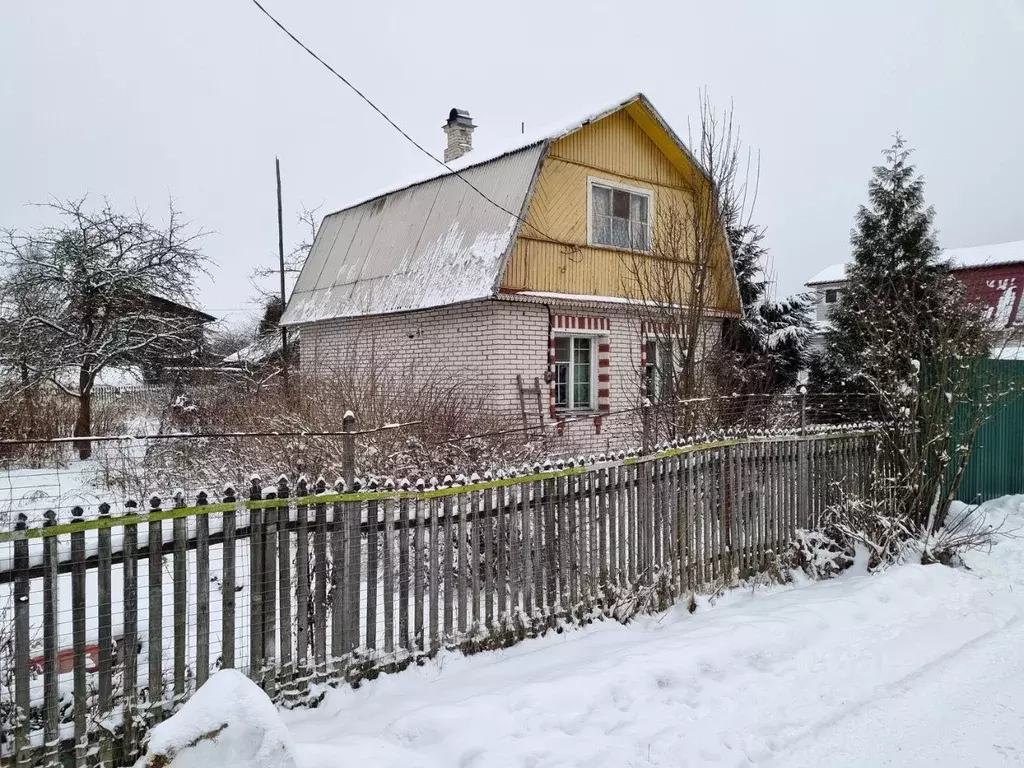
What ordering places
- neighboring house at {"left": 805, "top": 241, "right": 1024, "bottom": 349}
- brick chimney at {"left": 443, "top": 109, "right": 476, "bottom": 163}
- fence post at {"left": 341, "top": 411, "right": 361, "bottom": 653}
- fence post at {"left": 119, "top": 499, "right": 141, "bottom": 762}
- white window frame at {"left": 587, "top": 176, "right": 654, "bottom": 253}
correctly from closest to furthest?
fence post at {"left": 119, "top": 499, "right": 141, "bottom": 762} < fence post at {"left": 341, "top": 411, "right": 361, "bottom": 653} < white window frame at {"left": 587, "top": 176, "right": 654, "bottom": 253} < brick chimney at {"left": 443, "top": 109, "right": 476, "bottom": 163} < neighboring house at {"left": 805, "top": 241, "right": 1024, "bottom": 349}

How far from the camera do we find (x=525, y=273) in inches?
423

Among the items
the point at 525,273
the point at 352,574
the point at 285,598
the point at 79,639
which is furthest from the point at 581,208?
the point at 79,639

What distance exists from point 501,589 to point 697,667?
1355 millimetres

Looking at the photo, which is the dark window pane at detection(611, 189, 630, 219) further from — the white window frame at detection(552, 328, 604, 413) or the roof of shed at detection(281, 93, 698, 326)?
the white window frame at detection(552, 328, 604, 413)

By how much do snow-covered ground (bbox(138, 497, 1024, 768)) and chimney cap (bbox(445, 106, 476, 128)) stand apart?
42.7 feet

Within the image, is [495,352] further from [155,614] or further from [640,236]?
[155,614]

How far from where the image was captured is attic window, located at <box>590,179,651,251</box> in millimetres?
12250

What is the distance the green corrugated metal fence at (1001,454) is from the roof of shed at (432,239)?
220 inches

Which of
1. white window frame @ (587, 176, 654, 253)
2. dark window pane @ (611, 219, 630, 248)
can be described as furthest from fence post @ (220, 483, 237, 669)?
dark window pane @ (611, 219, 630, 248)

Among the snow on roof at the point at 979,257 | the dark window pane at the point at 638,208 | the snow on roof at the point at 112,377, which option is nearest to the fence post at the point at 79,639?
the dark window pane at the point at 638,208

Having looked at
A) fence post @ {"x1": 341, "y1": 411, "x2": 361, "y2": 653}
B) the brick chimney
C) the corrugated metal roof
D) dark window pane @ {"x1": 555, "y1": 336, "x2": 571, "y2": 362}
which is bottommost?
fence post @ {"x1": 341, "y1": 411, "x2": 361, "y2": 653}

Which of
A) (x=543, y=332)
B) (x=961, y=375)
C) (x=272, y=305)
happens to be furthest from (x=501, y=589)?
(x=272, y=305)

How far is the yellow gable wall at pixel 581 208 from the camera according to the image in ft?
35.6

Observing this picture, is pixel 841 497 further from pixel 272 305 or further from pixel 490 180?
pixel 272 305
